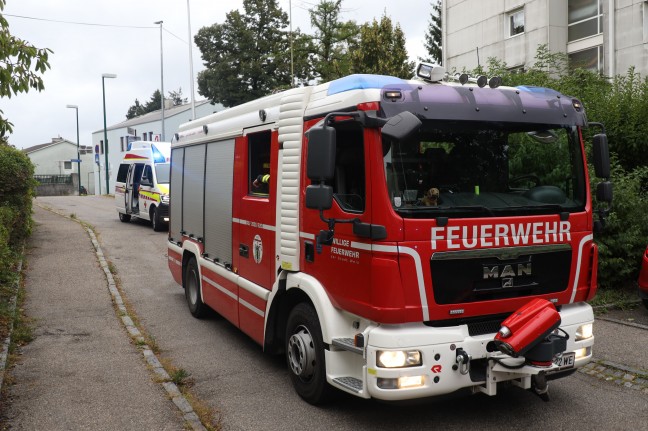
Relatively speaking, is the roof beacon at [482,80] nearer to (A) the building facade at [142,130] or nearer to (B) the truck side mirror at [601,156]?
(B) the truck side mirror at [601,156]

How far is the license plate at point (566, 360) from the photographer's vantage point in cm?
457

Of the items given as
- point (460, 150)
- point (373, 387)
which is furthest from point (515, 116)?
point (373, 387)

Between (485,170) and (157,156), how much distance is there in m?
15.7

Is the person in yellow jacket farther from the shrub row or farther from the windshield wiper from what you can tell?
the shrub row

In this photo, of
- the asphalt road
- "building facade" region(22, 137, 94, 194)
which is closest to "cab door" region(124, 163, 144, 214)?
the asphalt road

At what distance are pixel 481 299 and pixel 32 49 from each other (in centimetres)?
482

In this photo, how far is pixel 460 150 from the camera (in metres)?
4.71

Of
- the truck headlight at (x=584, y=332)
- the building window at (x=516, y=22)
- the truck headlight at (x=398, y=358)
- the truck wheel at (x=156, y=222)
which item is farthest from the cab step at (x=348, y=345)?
the building window at (x=516, y=22)

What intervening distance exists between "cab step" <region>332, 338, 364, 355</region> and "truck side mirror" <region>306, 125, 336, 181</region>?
4.07 ft

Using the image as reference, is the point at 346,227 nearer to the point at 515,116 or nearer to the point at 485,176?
the point at 485,176

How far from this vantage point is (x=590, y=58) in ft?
72.9

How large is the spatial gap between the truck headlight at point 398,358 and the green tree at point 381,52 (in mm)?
20777

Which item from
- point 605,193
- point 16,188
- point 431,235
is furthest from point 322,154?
point 16,188

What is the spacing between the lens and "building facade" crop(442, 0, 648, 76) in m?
19.7
